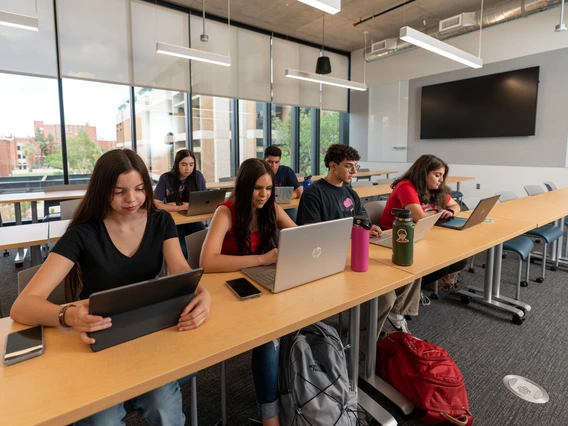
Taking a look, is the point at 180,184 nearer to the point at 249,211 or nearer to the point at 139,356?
the point at 249,211

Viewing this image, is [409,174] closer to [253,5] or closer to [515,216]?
[515,216]

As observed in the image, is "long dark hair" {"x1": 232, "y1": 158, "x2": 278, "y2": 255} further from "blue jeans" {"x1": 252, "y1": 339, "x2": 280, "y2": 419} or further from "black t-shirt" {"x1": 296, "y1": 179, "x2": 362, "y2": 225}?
"blue jeans" {"x1": 252, "y1": 339, "x2": 280, "y2": 419}

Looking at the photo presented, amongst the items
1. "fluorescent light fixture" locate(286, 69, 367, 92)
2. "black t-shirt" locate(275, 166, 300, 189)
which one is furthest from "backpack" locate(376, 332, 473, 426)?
"fluorescent light fixture" locate(286, 69, 367, 92)

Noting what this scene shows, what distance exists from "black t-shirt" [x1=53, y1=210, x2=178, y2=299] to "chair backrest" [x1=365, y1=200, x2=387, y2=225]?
1.75m

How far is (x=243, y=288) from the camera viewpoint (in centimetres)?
127

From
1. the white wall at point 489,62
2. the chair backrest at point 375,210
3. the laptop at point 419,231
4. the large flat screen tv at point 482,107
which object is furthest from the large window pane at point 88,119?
the large flat screen tv at point 482,107

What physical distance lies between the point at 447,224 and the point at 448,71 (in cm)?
540

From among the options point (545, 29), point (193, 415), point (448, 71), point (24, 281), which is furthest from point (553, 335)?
point (448, 71)

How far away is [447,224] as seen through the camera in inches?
90.4

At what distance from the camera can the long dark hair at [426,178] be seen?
2.39 m

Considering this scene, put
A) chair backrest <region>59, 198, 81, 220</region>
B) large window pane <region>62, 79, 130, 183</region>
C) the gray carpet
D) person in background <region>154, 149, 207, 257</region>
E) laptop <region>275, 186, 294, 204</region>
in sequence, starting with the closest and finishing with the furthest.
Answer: the gray carpet < chair backrest <region>59, 198, 81, 220</region> < person in background <region>154, 149, 207, 257</region> < laptop <region>275, 186, 294, 204</region> < large window pane <region>62, 79, 130, 183</region>

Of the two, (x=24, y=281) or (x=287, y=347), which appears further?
(x=287, y=347)

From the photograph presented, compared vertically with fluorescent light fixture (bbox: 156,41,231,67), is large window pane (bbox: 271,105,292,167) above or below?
below

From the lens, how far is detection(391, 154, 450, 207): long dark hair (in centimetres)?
239
